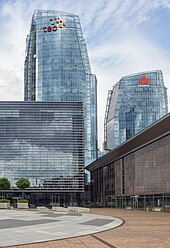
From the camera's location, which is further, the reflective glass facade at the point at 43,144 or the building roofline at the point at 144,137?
the reflective glass facade at the point at 43,144

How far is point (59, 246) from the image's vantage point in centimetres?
1959

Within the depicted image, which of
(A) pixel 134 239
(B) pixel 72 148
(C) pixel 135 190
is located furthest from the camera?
(B) pixel 72 148

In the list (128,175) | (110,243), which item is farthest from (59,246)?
(128,175)

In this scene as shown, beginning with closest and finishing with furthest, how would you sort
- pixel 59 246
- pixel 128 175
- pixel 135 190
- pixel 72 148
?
pixel 59 246
pixel 135 190
pixel 128 175
pixel 72 148

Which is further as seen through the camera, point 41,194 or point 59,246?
point 41,194

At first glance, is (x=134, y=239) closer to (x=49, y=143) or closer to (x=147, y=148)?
(x=147, y=148)

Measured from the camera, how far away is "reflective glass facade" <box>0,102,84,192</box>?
132625mm

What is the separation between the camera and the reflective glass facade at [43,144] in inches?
5221

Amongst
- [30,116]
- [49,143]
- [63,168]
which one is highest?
[30,116]

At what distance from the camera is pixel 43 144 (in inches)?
5271

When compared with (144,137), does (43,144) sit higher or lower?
higher

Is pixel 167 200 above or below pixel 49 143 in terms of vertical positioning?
below

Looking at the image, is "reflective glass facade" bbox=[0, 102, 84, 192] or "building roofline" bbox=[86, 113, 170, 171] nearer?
"building roofline" bbox=[86, 113, 170, 171]

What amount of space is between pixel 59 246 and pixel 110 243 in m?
2.62
